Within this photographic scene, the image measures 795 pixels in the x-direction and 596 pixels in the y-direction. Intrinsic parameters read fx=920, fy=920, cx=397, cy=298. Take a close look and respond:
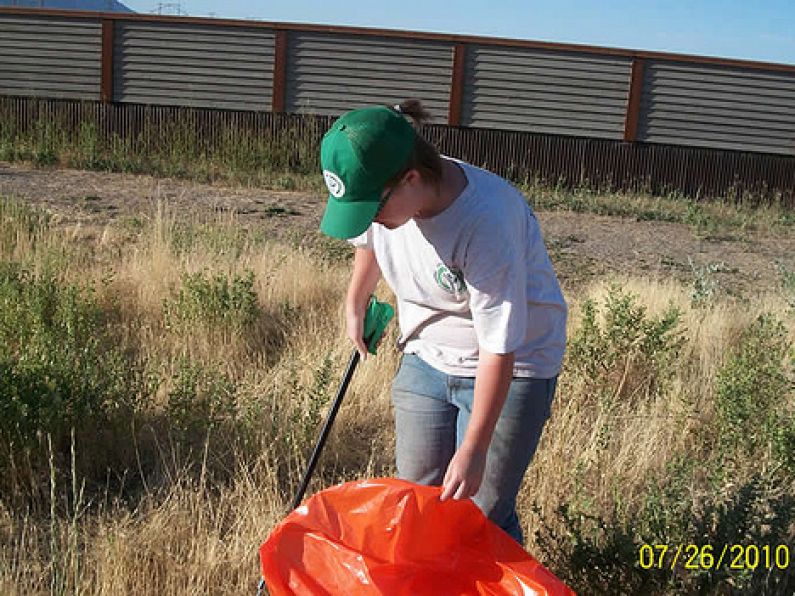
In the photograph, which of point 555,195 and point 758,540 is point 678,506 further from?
point 555,195

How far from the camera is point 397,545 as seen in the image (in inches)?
93.4

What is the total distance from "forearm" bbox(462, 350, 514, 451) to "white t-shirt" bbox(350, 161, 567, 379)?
3cm

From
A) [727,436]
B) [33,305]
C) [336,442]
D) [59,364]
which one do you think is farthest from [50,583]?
[727,436]

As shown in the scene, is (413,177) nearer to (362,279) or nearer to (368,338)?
(362,279)

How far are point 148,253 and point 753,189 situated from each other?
9.97 metres

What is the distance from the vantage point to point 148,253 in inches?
228

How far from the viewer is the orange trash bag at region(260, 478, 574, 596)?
2.25 metres

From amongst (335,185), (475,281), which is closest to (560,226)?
(475,281)

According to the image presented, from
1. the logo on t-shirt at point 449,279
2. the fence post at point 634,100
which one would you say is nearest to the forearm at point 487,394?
the logo on t-shirt at point 449,279

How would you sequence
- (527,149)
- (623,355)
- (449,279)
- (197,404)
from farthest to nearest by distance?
1. (527,149)
2. (623,355)
3. (197,404)
4. (449,279)

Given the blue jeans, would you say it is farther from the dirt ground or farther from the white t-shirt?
the dirt ground

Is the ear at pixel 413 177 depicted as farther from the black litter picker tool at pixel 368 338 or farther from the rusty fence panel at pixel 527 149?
the rusty fence panel at pixel 527 149

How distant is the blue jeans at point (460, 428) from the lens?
246 cm

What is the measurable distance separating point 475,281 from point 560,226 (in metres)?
7.64
